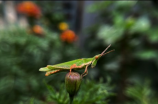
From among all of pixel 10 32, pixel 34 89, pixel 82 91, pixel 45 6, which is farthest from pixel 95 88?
pixel 45 6

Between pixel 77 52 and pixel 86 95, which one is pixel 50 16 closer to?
pixel 77 52

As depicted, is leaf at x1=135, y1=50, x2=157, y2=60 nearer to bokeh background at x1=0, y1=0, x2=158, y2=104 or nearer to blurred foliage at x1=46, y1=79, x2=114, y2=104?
bokeh background at x1=0, y1=0, x2=158, y2=104

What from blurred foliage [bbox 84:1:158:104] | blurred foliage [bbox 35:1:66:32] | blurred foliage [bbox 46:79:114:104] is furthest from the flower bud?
blurred foliage [bbox 35:1:66:32]

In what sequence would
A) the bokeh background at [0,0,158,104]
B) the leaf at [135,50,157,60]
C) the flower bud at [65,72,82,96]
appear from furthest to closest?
the leaf at [135,50,157,60], the bokeh background at [0,0,158,104], the flower bud at [65,72,82,96]

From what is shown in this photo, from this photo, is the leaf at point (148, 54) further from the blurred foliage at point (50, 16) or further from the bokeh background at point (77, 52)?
the blurred foliage at point (50, 16)

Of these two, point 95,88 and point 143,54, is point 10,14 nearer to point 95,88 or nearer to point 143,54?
point 143,54

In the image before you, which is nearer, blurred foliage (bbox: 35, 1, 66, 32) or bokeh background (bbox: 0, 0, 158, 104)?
bokeh background (bbox: 0, 0, 158, 104)

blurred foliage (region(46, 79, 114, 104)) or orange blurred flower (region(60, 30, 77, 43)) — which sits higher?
orange blurred flower (region(60, 30, 77, 43))

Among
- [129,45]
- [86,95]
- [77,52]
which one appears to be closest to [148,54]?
[129,45]
